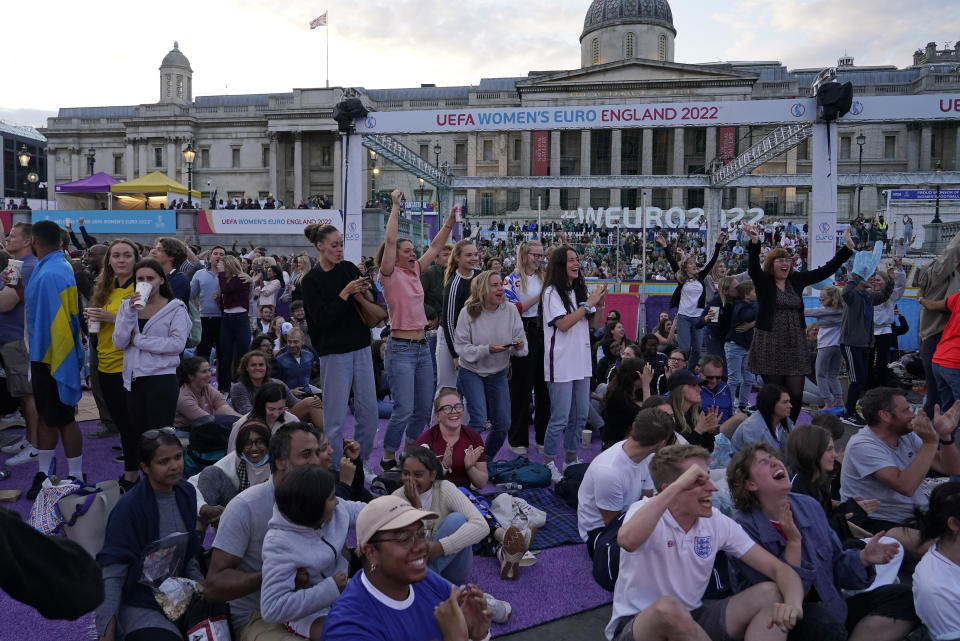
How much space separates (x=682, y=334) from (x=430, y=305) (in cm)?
432

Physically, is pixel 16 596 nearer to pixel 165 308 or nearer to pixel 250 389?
pixel 165 308

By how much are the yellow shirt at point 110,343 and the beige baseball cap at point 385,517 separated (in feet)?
12.3

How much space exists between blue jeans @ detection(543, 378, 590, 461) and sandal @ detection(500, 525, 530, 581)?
1.68 metres

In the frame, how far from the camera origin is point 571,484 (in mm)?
5840

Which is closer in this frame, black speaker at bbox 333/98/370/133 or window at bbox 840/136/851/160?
black speaker at bbox 333/98/370/133

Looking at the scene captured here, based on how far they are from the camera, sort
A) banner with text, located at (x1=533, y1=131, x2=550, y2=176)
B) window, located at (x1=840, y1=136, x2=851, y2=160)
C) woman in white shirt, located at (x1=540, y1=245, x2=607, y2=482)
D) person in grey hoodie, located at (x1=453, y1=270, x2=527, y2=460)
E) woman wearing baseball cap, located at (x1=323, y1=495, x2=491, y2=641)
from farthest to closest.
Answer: window, located at (x1=840, y1=136, x2=851, y2=160), banner with text, located at (x1=533, y1=131, x2=550, y2=176), person in grey hoodie, located at (x1=453, y1=270, x2=527, y2=460), woman in white shirt, located at (x1=540, y1=245, x2=607, y2=482), woman wearing baseball cap, located at (x1=323, y1=495, x2=491, y2=641)

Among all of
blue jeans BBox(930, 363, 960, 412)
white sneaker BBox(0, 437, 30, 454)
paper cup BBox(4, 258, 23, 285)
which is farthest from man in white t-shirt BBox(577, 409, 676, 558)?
white sneaker BBox(0, 437, 30, 454)

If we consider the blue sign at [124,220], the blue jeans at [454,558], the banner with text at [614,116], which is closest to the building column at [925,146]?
the banner with text at [614,116]

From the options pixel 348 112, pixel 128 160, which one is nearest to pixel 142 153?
pixel 128 160

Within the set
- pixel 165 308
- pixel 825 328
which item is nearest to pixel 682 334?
pixel 825 328

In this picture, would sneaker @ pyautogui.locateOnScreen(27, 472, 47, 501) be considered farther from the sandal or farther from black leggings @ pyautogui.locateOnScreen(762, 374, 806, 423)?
black leggings @ pyautogui.locateOnScreen(762, 374, 806, 423)

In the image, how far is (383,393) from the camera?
9.27m

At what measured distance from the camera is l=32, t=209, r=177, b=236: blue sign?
1011 inches

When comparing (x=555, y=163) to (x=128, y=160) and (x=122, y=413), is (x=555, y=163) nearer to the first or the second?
(x=128, y=160)
